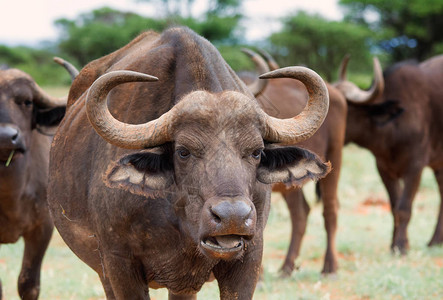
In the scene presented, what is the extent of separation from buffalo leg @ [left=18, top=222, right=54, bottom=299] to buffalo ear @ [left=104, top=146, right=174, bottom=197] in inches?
139

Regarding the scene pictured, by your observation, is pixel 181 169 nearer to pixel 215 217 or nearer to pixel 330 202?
pixel 215 217

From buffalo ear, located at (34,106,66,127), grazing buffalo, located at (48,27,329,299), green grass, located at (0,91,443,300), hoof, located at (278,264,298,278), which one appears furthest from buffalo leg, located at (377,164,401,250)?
grazing buffalo, located at (48,27,329,299)

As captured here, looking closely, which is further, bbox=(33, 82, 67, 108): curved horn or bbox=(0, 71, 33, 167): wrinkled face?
bbox=(33, 82, 67, 108): curved horn

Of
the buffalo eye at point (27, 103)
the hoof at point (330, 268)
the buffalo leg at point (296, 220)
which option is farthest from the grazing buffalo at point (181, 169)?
the buffalo leg at point (296, 220)

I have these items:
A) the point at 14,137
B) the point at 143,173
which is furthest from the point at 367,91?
the point at 143,173

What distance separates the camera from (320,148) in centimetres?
848

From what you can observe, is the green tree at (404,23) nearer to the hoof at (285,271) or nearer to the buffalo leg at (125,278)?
the hoof at (285,271)

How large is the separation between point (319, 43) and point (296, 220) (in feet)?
92.6

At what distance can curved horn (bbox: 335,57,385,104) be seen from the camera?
33.2 ft

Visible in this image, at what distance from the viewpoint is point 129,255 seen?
4.08 metres

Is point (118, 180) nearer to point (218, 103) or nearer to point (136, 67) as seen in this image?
point (218, 103)

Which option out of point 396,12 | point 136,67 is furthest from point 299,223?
point 396,12

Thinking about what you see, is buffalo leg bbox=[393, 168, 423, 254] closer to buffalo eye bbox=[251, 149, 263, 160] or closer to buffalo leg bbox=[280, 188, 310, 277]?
buffalo leg bbox=[280, 188, 310, 277]

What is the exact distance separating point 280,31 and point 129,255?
3372 cm
